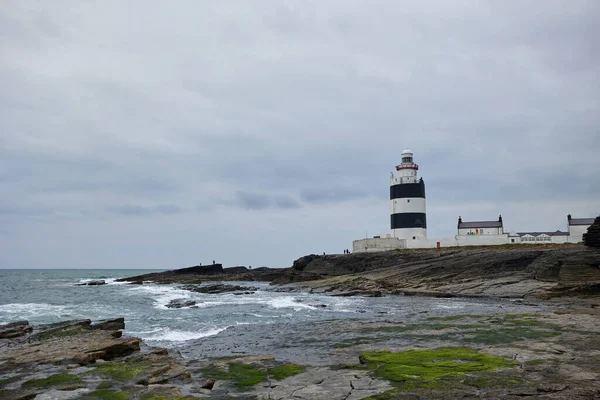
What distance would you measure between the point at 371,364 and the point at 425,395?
11.4 feet

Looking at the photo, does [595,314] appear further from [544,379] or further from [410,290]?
[410,290]

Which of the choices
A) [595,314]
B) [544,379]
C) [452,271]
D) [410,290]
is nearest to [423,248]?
[452,271]

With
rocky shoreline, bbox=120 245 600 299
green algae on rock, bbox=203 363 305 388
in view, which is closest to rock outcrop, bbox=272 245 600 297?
rocky shoreline, bbox=120 245 600 299

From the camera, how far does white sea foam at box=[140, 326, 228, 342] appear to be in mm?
21803

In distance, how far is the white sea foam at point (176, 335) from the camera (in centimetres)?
2180

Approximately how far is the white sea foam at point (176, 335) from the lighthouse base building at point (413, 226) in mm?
46521

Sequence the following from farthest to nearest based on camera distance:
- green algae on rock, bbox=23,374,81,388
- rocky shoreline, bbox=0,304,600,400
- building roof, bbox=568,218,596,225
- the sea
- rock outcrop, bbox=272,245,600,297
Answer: building roof, bbox=568,218,596,225 → rock outcrop, bbox=272,245,600,297 → the sea → green algae on rock, bbox=23,374,81,388 → rocky shoreline, bbox=0,304,600,400

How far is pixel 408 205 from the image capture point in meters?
70.5

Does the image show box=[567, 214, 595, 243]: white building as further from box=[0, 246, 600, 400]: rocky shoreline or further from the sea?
box=[0, 246, 600, 400]: rocky shoreline

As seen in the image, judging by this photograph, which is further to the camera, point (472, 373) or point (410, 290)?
point (410, 290)

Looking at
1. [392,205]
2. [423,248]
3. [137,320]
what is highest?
[392,205]

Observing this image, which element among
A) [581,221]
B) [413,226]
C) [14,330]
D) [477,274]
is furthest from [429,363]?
[581,221]

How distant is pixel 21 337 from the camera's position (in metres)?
21.5

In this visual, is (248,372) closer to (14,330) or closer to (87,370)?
(87,370)
